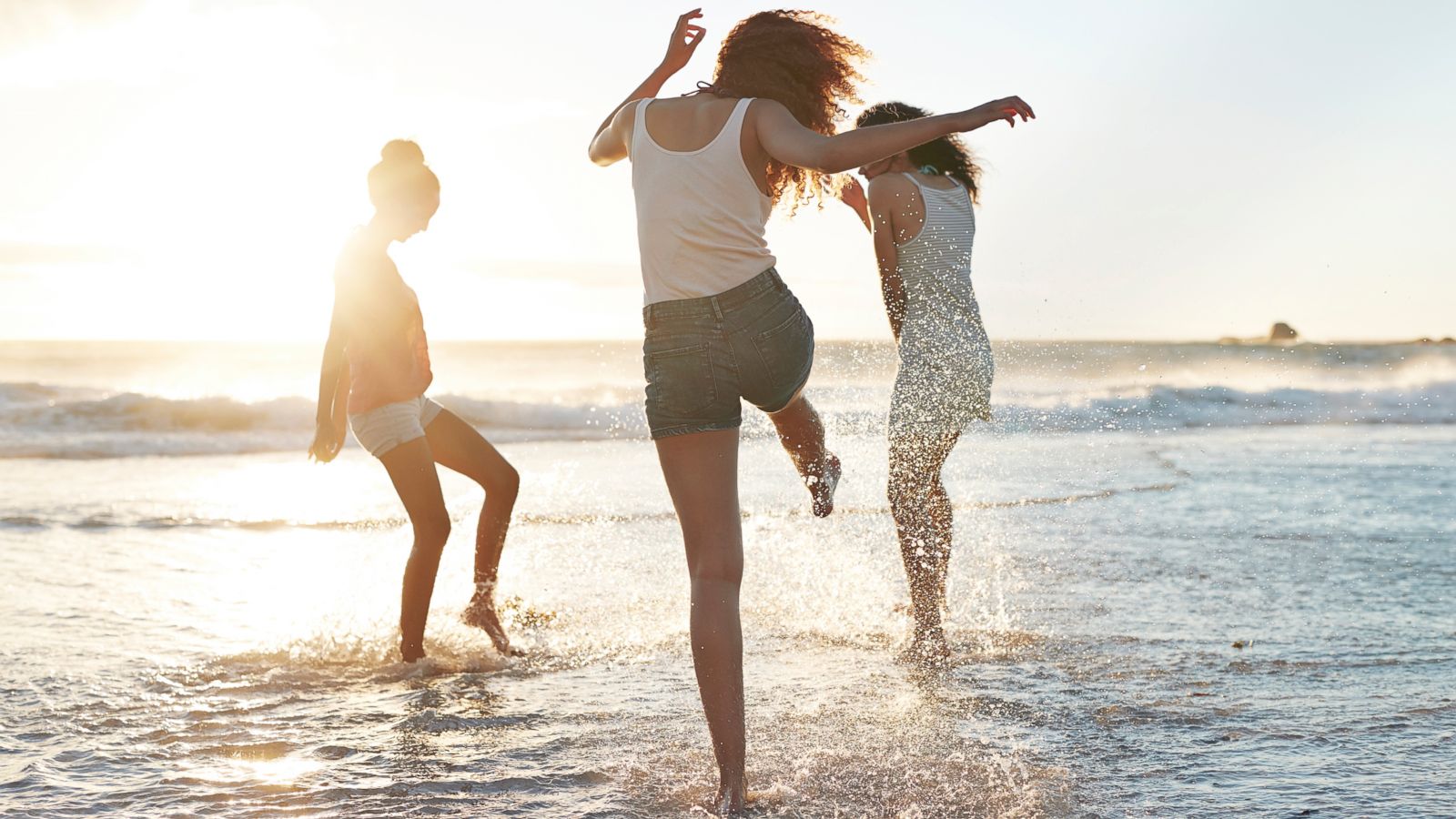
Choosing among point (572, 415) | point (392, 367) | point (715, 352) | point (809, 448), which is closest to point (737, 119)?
point (715, 352)

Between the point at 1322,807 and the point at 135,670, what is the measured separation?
401 centimetres

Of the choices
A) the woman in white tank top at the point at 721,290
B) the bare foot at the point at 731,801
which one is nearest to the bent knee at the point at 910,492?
the woman in white tank top at the point at 721,290

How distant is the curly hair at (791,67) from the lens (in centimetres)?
301

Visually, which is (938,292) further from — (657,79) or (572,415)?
(572,415)

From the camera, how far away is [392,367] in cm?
441

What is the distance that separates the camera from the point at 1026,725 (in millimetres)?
3641

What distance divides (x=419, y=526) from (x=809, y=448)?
1.70 metres

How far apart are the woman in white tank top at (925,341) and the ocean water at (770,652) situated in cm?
40

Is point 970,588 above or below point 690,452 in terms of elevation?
below

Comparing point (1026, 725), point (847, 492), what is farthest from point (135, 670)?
point (847, 492)

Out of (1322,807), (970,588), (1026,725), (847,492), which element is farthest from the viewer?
(847,492)

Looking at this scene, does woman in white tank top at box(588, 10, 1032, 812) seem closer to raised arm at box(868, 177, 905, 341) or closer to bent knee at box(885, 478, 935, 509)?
raised arm at box(868, 177, 905, 341)

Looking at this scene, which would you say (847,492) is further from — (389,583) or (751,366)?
(751,366)

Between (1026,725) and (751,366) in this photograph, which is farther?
(1026,725)
